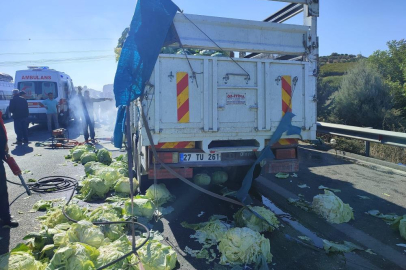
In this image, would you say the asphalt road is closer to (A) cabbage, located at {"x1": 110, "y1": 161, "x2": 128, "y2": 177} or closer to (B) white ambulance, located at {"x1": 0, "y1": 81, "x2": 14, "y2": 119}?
(A) cabbage, located at {"x1": 110, "y1": 161, "x2": 128, "y2": 177}

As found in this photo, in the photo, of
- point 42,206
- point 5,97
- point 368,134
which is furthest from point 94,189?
point 5,97

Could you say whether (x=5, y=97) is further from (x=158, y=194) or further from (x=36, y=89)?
(x=158, y=194)

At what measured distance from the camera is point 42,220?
4.50 m

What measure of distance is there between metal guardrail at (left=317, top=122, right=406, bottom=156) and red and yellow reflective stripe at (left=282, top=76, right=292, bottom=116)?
344cm

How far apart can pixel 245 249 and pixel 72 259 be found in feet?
5.62

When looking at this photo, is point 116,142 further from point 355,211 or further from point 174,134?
→ point 355,211

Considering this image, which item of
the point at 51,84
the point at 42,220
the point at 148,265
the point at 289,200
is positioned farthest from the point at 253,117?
the point at 51,84

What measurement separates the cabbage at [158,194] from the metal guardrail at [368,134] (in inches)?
206

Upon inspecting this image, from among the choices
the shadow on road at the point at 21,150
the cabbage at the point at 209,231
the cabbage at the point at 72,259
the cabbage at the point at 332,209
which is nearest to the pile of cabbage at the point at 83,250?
the cabbage at the point at 72,259

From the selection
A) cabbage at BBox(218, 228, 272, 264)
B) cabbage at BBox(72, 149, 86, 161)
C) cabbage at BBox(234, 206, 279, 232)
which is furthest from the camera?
cabbage at BBox(72, 149, 86, 161)

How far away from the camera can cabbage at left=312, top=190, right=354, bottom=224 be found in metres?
4.58

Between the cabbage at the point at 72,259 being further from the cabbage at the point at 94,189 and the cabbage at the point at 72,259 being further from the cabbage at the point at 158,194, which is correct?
the cabbage at the point at 94,189

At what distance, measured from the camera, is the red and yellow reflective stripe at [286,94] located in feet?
16.5

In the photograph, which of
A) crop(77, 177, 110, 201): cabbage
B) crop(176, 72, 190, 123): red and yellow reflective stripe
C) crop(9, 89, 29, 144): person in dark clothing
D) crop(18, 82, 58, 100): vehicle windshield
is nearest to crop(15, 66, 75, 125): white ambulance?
crop(18, 82, 58, 100): vehicle windshield
